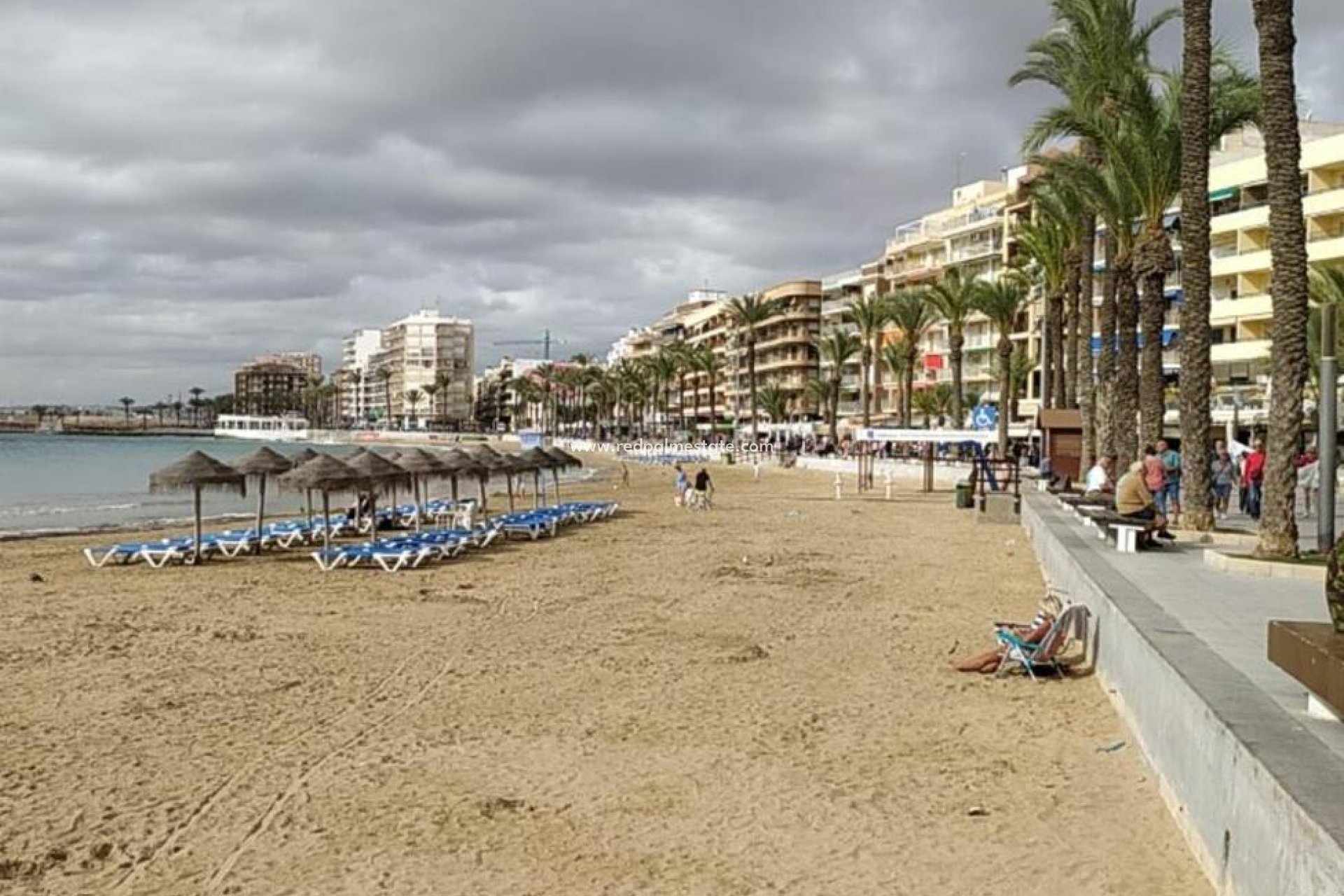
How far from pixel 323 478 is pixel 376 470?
1885mm

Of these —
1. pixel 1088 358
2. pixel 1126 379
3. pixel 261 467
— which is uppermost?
pixel 1088 358

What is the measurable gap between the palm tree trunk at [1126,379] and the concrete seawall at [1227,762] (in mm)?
14695

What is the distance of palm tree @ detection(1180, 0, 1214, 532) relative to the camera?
16.3 meters

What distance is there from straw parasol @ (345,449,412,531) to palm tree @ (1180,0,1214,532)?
13656 millimetres

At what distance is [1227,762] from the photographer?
509 cm

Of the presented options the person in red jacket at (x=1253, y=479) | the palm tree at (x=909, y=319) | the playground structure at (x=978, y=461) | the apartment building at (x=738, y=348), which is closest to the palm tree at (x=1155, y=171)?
the person in red jacket at (x=1253, y=479)

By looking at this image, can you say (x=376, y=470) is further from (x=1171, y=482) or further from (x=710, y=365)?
(x=710, y=365)

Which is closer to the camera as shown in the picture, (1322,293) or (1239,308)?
(1322,293)

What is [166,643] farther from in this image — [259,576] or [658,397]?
[658,397]

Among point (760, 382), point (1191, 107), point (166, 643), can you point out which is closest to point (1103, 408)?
point (1191, 107)

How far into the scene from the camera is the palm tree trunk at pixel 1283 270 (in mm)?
13094

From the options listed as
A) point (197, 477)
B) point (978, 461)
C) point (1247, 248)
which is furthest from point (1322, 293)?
point (197, 477)

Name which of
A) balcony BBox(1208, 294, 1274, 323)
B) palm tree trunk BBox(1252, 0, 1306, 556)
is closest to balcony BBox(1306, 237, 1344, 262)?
balcony BBox(1208, 294, 1274, 323)

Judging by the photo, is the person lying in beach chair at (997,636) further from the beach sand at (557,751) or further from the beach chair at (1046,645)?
the beach sand at (557,751)
